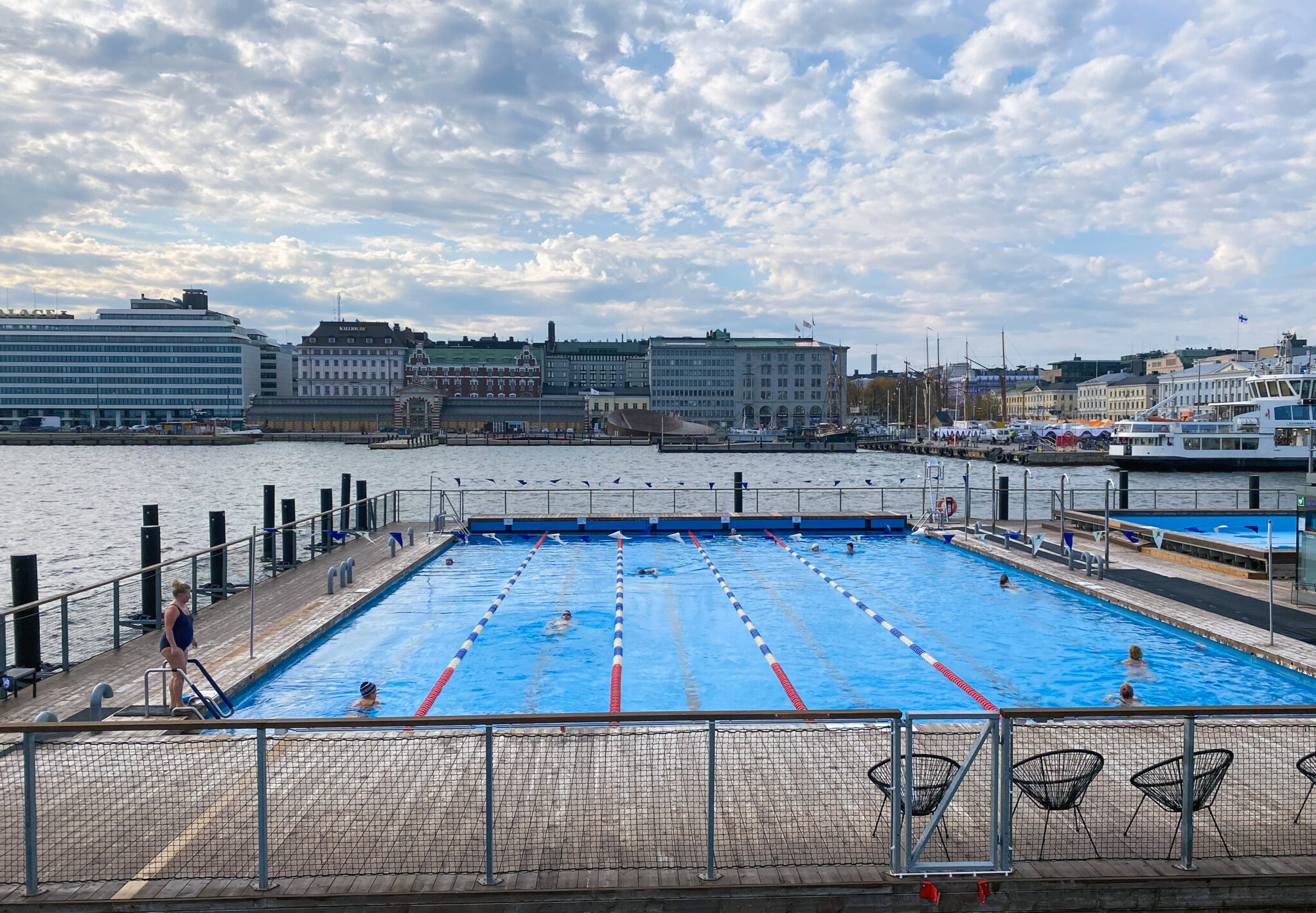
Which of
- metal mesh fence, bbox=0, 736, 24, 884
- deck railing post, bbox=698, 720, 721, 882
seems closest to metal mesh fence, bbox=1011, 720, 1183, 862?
deck railing post, bbox=698, 720, 721, 882

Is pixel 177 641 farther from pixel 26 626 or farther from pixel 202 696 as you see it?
pixel 26 626

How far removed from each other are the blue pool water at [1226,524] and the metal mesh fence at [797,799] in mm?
25087

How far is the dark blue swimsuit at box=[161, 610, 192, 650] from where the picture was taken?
11172mm

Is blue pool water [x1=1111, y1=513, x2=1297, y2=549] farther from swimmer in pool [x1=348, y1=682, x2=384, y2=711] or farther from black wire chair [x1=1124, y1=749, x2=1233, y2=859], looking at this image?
swimmer in pool [x1=348, y1=682, x2=384, y2=711]

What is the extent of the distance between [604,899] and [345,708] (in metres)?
8.51

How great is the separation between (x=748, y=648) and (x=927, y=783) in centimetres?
1064

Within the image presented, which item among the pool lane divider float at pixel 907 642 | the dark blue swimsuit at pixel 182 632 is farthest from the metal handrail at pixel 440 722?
the dark blue swimsuit at pixel 182 632

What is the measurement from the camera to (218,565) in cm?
2219

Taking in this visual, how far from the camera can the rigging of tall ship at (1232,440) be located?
77750 mm

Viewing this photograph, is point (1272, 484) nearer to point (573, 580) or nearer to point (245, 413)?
point (573, 580)

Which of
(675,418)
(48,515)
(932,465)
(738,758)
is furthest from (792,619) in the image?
(675,418)

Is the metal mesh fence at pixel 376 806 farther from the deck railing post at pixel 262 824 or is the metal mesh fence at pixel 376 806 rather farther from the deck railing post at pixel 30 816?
the deck railing post at pixel 30 816

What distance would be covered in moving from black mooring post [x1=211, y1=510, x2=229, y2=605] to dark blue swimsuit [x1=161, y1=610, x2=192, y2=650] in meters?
8.14

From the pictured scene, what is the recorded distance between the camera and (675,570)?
2647 cm
